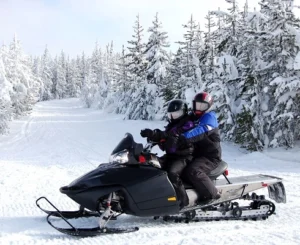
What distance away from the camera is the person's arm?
4695mm

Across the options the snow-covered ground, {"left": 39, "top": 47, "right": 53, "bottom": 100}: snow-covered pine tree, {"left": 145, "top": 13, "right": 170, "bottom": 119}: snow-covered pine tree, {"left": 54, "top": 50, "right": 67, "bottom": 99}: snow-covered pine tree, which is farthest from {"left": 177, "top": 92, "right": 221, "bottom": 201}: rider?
{"left": 54, "top": 50, "right": 67, "bottom": 99}: snow-covered pine tree

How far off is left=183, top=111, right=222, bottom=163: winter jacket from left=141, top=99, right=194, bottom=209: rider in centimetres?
11

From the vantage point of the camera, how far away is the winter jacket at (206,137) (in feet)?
15.5

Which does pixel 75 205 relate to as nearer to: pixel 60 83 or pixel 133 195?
pixel 133 195

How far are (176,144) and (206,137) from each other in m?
0.48

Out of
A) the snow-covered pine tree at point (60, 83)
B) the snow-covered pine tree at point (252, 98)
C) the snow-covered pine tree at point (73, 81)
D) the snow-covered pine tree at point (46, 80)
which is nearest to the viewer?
the snow-covered pine tree at point (252, 98)

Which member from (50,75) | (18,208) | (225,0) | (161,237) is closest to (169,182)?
(161,237)

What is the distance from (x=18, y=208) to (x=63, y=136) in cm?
1162

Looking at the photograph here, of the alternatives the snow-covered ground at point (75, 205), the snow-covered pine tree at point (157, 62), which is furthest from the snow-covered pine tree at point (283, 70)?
the snow-covered pine tree at point (157, 62)

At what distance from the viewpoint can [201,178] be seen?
474 cm

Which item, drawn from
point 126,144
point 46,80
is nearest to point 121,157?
point 126,144

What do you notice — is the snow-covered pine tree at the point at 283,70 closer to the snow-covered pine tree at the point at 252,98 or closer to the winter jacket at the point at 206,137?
the snow-covered pine tree at the point at 252,98

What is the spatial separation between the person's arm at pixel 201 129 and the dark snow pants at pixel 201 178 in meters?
0.33

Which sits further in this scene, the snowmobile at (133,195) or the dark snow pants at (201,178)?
the dark snow pants at (201,178)
